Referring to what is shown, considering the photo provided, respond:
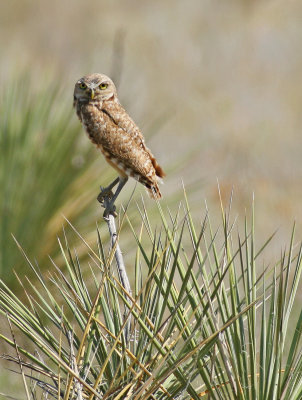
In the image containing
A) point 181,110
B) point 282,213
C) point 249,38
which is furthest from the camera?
point 249,38

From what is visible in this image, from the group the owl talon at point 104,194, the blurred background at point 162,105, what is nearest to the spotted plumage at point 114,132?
the owl talon at point 104,194

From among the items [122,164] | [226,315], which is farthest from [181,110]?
[226,315]

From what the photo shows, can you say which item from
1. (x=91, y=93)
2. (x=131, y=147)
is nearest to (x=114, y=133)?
(x=131, y=147)

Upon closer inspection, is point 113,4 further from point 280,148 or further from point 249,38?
point 280,148

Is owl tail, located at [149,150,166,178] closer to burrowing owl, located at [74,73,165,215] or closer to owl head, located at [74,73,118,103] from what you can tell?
burrowing owl, located at [74,73,165,215]

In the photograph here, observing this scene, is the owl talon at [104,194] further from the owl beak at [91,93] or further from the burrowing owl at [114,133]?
the owl beak at [91,93]

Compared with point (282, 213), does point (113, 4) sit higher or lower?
higher

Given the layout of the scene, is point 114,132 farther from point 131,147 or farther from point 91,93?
point 91,93

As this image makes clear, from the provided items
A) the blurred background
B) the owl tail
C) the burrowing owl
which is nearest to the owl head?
the burrowing owl
